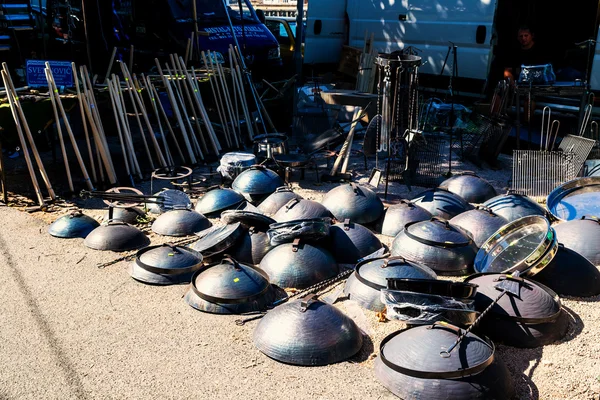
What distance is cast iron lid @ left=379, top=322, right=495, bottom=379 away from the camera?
3996mm

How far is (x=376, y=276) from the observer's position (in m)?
5.35

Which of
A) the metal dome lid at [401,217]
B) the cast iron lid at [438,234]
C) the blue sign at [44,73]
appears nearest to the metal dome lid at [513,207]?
the metal dome lid at [401,217]

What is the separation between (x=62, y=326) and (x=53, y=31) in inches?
371

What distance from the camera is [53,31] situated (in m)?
12.7

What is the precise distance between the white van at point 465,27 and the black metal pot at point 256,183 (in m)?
6.00

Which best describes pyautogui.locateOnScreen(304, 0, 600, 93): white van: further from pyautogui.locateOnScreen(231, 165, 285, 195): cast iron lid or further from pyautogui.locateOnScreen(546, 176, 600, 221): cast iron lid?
pyautogui.locateOnScreen(231, 165, 285, 195): cast iron lid

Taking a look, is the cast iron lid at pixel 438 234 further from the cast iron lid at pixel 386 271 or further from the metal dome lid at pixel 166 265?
the metal dome lid at pixel 166 265

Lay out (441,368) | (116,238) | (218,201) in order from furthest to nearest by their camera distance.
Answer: (218,201), (116,238), (441,368)

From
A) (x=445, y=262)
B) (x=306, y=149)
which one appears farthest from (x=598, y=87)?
(x=445, y=262)

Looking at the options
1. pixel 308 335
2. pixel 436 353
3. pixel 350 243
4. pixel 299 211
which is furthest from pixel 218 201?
pixel 436 353

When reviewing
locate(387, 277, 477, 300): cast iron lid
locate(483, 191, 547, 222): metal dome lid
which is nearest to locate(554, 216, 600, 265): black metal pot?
locate(483, 191, 547, 222): metal dome lid

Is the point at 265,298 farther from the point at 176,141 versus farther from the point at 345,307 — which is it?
the point at 176,141

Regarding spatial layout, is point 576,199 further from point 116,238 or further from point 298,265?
point 116,238

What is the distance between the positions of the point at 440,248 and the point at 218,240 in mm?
2221
